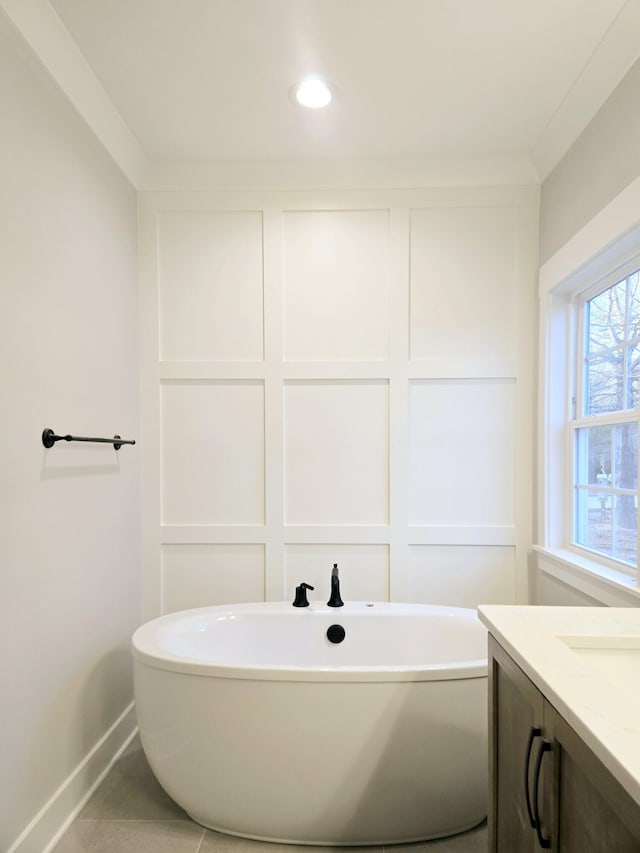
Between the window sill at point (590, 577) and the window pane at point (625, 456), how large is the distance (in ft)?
1.04

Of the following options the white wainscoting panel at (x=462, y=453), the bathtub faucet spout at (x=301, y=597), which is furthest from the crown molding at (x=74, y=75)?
the bathtub faucet spout at (x=301, y=597)

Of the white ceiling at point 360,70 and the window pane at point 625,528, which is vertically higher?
the white ceiling at point 360,70

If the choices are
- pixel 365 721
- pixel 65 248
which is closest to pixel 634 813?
pixel 365 721

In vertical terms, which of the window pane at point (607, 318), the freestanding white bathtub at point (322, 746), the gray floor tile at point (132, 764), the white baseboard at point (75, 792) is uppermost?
the window pane at point (607, 318)

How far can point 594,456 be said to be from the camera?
224cm

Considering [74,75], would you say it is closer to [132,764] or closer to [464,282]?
[464,282]

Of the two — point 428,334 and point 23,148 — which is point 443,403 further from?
point 23,148

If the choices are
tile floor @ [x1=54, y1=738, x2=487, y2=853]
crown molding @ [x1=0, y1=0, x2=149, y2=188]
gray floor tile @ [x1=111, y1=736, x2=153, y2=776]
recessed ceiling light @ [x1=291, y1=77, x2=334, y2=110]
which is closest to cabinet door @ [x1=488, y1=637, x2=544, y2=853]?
tile floor @ [x1=54, y1=738, x2=487, y2=853]

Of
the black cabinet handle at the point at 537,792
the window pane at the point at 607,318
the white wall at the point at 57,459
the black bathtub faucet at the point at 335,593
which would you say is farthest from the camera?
→ the black bathtub faucet at the point at 335,593

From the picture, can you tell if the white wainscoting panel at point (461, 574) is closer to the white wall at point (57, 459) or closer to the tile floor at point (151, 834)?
the tile floor at point (151, 834)

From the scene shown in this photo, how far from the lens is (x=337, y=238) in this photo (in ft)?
8.63

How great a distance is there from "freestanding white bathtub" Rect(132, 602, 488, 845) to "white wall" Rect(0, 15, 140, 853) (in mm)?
342

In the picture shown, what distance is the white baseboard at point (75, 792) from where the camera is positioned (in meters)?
1.66

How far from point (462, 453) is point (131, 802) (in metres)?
1.91
